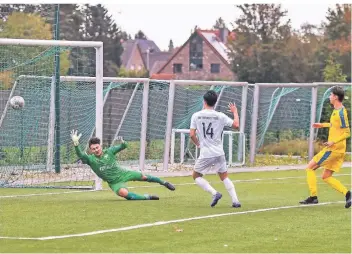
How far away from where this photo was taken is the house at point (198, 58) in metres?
107

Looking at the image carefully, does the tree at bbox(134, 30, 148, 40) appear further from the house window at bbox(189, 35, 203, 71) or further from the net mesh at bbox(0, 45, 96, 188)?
the net mesh at bbox(0, 45, 96, 188)

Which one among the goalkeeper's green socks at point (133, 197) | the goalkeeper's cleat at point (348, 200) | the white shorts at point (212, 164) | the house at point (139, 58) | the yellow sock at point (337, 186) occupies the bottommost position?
the house at point (139, 58)

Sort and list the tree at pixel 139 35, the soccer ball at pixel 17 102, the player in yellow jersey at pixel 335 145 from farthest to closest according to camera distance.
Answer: the tree at pixel 139 35 → the soccer ball at pixel 17 102 → the player in yellow jersey at pixel 335 145

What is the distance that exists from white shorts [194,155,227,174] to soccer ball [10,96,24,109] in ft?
20.3

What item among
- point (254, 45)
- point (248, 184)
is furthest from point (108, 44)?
point (248, 184)

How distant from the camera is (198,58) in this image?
108 metres

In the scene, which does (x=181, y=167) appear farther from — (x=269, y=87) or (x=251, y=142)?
(x=269, y=87)

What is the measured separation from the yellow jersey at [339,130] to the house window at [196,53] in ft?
298

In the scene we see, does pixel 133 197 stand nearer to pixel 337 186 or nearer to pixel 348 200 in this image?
pixel 337 186

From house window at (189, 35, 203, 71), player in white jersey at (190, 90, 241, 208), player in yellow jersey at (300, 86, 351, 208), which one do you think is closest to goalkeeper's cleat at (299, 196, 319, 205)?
player in yellow jersey at (300, 86, 351, 208)

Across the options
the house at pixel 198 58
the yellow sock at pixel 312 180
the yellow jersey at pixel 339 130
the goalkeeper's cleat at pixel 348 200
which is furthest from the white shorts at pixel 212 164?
the house at pixel 198 58

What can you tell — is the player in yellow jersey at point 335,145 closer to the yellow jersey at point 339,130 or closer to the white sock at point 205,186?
the yellow jersey at point 339,130

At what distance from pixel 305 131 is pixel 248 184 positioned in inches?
434

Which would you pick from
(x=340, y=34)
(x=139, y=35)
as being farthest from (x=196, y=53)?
(x=139, y=35)
